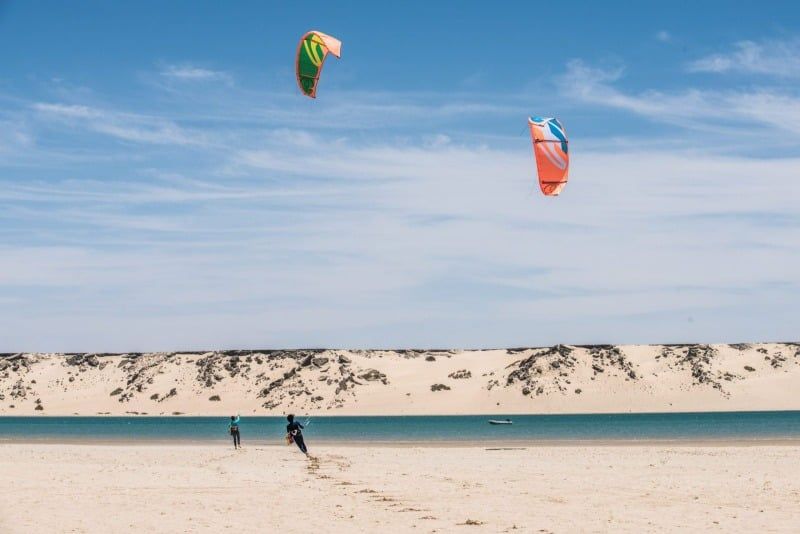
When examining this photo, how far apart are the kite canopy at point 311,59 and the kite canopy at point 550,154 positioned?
6301 mm

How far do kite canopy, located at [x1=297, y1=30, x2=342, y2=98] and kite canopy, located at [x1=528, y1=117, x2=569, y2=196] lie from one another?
6.30 meters

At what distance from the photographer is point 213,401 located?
120 metres

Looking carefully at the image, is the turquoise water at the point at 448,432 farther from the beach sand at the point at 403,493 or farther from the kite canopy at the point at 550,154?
the kite canopy at the point at 550,154

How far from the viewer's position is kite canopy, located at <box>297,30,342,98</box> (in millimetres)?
28969

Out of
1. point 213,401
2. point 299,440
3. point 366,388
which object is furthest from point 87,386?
point 299,440

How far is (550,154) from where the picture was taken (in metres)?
27.5

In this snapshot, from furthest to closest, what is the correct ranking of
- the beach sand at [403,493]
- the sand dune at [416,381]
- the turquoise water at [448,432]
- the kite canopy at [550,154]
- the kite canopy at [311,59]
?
the sand dune at [416,381] → the turquoise water at [448,432] → the kite canopy at [311,59] → the kite canopy at [550,154] → the beach sand at [403,493]

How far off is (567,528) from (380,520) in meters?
3.26

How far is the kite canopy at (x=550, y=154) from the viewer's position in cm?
2738

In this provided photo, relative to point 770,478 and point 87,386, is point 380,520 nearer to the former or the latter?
point 770,478

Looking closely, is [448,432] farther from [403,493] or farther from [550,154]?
[403,493]

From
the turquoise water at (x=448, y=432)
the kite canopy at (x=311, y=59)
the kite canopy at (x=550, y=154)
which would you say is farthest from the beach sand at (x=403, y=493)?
the turquoise water at (x=448, y=432)

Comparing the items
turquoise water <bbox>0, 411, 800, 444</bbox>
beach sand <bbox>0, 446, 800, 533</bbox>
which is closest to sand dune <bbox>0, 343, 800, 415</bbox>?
turquoise water <bbox>0, 411, 800, 444</bbox>

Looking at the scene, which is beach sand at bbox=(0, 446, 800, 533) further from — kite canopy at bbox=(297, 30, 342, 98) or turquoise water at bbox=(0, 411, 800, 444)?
turquoise water at bbox=(0, 411, 800, 444)
